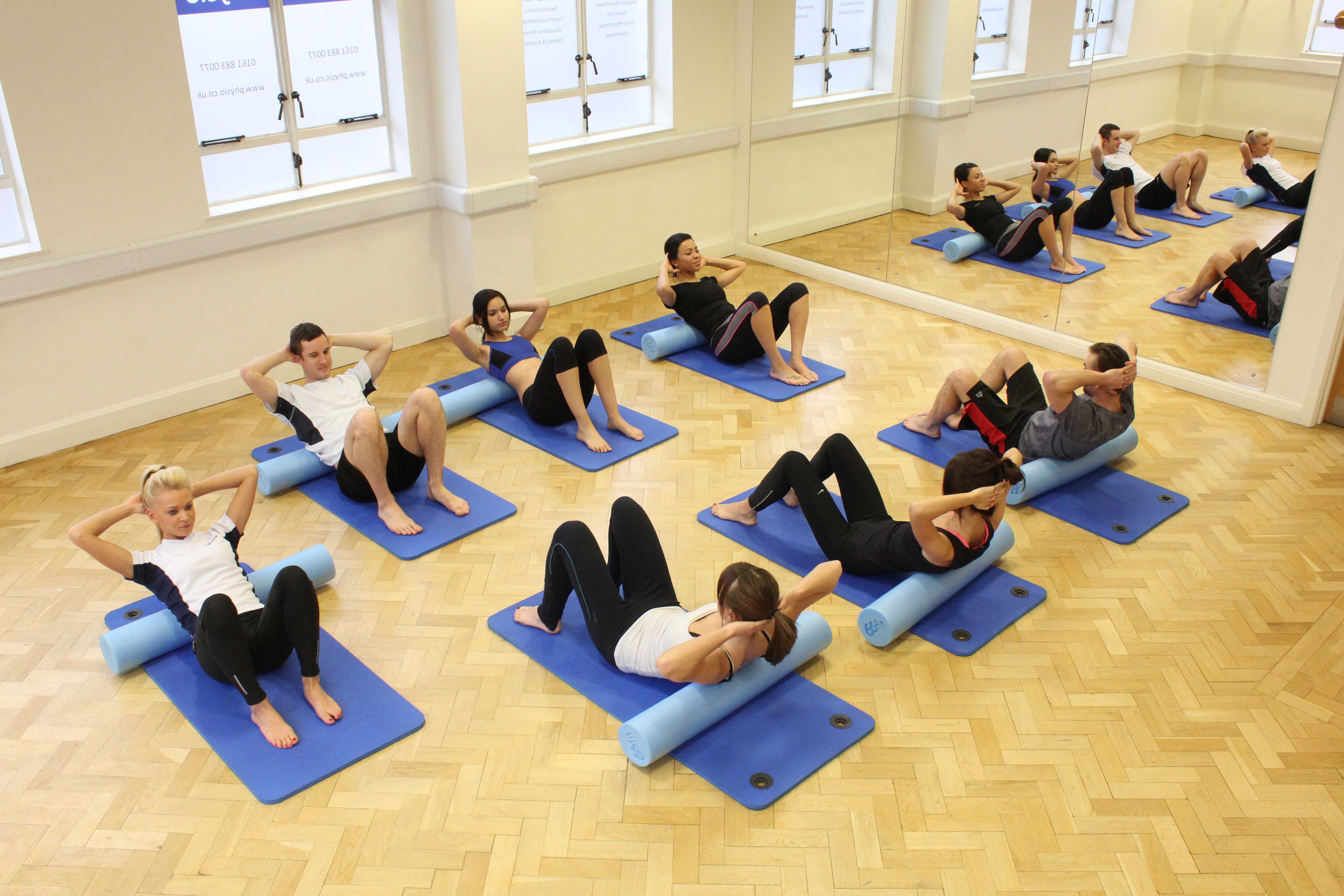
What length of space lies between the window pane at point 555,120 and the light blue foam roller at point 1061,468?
11.2ft

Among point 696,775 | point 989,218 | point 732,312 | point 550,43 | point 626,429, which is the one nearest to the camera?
point 696,775

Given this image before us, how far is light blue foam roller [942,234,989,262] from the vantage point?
6.27 m

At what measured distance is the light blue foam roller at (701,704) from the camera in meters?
2.93

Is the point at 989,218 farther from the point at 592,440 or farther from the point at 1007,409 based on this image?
the point at 592,440

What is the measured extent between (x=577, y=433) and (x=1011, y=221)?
2.95m

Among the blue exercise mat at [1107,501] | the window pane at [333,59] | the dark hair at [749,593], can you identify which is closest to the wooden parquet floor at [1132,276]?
the blue exercise mat at [1107,501]

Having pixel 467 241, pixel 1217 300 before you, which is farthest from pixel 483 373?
pixel 1217 300

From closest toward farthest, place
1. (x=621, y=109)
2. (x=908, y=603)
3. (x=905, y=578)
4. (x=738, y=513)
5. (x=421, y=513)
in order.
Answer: (x=908, y=603), (x=905, y=578), (x=738, y=513), (x=421, y=513), (x=621, y=109)

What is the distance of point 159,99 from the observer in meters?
4.59

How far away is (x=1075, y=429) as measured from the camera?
14.1 feet

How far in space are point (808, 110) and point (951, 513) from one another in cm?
383

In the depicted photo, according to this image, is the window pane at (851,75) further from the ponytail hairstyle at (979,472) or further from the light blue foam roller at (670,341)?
the ponytail hairstyle at (979,472)

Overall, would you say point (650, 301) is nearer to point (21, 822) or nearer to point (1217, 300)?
point (1217, 300)

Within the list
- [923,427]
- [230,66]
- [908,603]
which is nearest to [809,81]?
[923,427]
